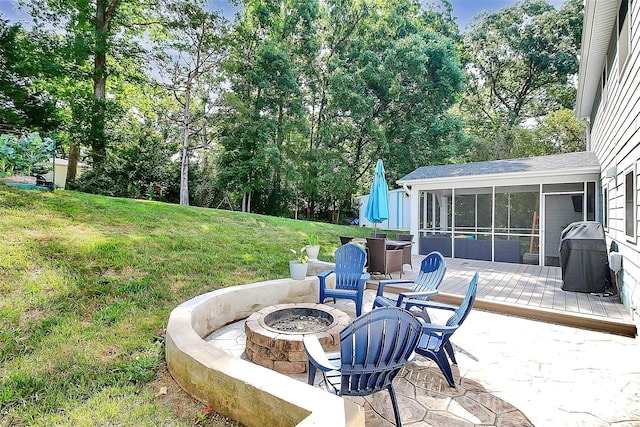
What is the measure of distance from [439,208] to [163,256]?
8.15 metres

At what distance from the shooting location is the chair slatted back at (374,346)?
2.11 m

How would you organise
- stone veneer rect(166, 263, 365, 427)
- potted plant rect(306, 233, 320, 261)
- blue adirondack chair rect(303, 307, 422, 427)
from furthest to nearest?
potted plant rect(306, 233, 320, 261) → blue adirondack chair rect(303, 307, 422, 427) → stone veneer rect(166, 263, 365, 427)

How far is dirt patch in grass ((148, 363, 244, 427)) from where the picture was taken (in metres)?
2.24

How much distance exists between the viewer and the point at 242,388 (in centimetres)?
212

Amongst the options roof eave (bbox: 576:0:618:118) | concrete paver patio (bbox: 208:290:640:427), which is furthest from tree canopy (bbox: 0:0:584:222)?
concrete paver patio (bbox: 208:290:640:427)

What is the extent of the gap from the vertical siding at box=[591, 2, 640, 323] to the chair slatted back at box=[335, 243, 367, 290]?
120 inches

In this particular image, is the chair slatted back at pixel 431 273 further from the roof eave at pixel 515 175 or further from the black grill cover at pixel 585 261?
the roof eave at pixel 515 175

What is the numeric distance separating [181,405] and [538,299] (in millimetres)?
4918

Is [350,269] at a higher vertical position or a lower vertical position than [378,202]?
lower

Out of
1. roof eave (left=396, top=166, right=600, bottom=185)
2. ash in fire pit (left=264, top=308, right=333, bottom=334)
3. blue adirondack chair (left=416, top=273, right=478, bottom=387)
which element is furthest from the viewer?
roof eave (left=396, top=166, right=600, bottom=185)

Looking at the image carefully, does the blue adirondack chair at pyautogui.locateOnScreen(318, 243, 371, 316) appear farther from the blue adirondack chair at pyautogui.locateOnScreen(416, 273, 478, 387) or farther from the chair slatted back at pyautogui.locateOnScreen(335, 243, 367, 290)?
the blue adirondack chair at pyautogui.locateOnScreen(416, 273, 478, 387)

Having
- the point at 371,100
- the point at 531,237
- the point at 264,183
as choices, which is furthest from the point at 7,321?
the point at 371,100

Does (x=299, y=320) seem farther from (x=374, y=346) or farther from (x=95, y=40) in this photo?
(x=95, y=40)

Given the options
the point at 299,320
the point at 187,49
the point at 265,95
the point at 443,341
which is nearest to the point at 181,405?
the point at 299,320
